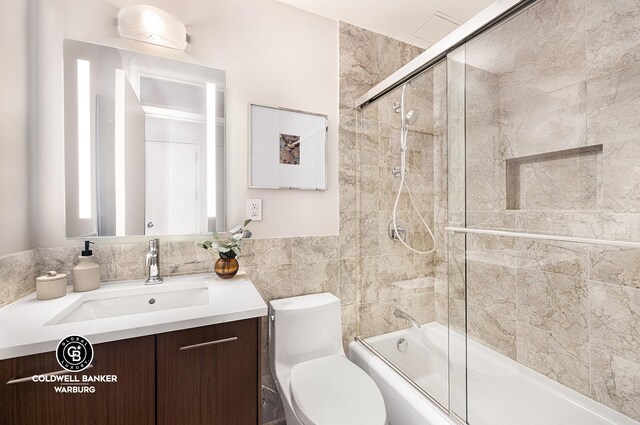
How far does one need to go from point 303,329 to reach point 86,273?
38.3 inches

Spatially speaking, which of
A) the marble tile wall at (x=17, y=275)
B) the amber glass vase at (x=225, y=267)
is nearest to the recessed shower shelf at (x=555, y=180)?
the amber glass vase at (x=225, y=267)

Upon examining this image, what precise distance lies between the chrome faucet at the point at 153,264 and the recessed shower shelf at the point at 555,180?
1.65 metres

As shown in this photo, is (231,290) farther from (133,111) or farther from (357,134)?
(357,134)

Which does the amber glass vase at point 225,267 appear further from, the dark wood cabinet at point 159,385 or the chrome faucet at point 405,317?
the chrome faucet at point 405,317

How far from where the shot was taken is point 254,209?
57.6 inches

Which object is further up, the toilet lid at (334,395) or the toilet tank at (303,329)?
the toilet tank at (303,329)

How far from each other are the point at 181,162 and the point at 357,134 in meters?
1.05

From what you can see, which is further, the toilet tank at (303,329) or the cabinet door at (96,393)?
the toilet tank at (303,329)

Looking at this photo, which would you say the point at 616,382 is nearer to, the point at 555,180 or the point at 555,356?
the point at 555,356

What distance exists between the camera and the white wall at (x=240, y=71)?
1.13 m

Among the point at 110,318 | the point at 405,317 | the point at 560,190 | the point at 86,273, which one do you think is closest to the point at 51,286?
the point at 86,273

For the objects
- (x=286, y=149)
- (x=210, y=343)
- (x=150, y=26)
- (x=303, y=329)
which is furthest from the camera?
(x=286, y=149)

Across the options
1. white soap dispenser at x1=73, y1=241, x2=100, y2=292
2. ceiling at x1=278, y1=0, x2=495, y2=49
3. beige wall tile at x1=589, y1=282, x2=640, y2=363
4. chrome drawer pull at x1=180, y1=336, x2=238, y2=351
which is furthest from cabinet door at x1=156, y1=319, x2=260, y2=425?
ceiling at x1=278, y1=0, x2=495, y2=49

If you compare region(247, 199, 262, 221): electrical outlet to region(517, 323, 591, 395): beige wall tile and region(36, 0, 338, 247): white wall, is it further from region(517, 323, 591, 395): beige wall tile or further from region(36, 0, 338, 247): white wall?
region(517, 323, 591, 395): beige wall tile
